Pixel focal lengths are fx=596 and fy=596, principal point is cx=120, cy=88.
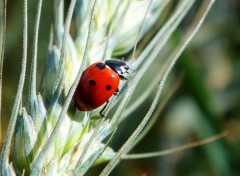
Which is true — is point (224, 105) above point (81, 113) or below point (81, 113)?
below

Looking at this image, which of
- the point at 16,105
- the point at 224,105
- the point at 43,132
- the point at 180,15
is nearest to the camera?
the point at 16,105

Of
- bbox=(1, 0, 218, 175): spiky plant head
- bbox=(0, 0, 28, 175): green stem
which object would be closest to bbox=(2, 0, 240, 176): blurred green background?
bbox=(1, 0, 218, 175): spiky plant head

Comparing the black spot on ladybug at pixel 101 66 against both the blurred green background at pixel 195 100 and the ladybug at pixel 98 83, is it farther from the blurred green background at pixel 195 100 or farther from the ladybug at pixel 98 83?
the blurred green background at pixel 195 100

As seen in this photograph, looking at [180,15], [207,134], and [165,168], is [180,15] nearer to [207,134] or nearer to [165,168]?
[207,134]

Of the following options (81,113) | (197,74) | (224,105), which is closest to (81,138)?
(81,113)

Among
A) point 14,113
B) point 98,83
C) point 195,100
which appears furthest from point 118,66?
point 195,100

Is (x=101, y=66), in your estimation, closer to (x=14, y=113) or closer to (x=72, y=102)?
(x=72, y=102)
